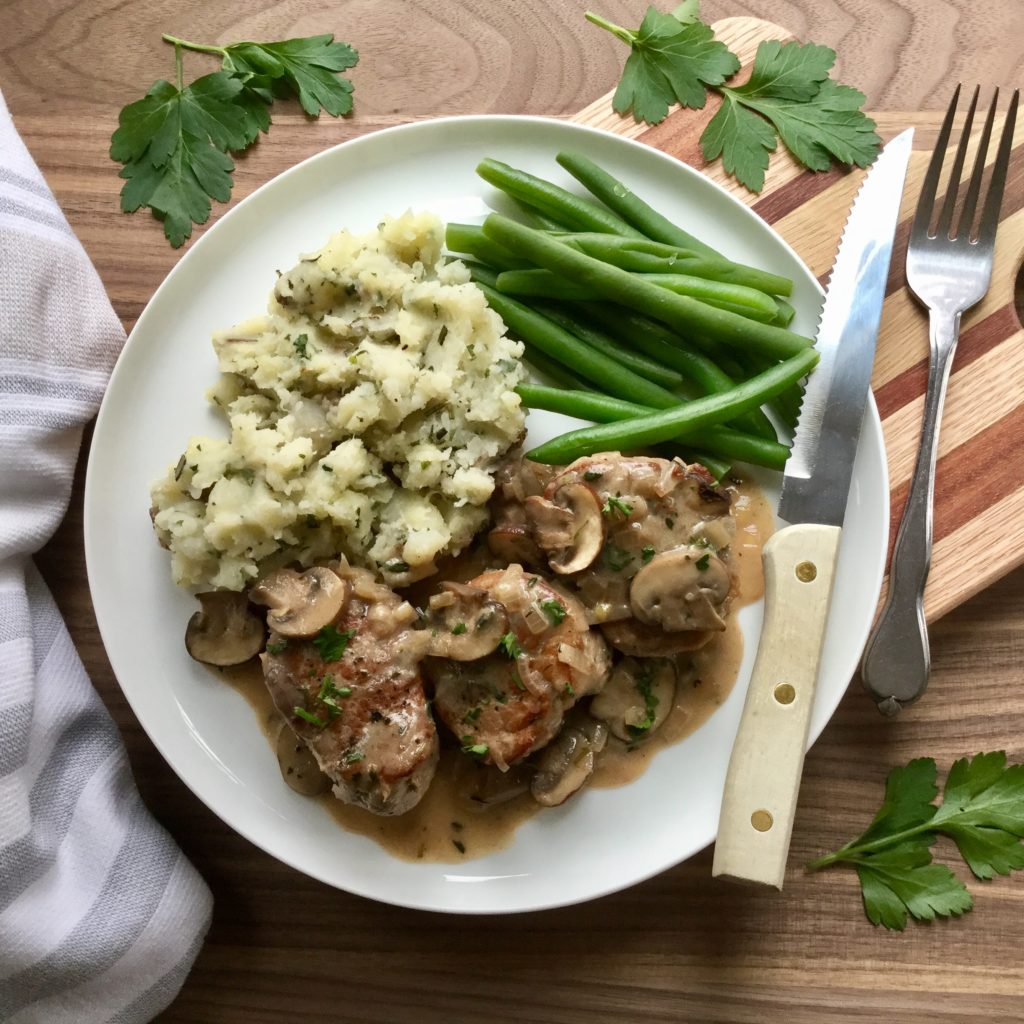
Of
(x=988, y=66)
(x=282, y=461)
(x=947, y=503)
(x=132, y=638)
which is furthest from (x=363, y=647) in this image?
(x=988, y=66)

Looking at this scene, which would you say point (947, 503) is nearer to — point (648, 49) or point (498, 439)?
point (498, 439)

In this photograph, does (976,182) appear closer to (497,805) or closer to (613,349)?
(613,349)

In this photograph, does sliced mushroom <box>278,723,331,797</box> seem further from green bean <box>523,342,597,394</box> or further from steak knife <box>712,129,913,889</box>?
green bean <box>523,342,597,394</box>

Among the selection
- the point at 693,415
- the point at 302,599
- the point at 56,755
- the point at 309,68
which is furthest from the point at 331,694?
the point at 309,68

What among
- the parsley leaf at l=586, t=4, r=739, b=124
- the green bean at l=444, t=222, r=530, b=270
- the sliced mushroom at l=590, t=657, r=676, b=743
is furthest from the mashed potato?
the parsley leaf at l=586, t=4, r=739, b=124

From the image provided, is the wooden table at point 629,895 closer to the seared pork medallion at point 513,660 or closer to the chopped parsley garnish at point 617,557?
the seared pork medallion at point 513,660

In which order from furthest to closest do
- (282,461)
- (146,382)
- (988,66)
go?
(988,66), (146,382), (282,461)
